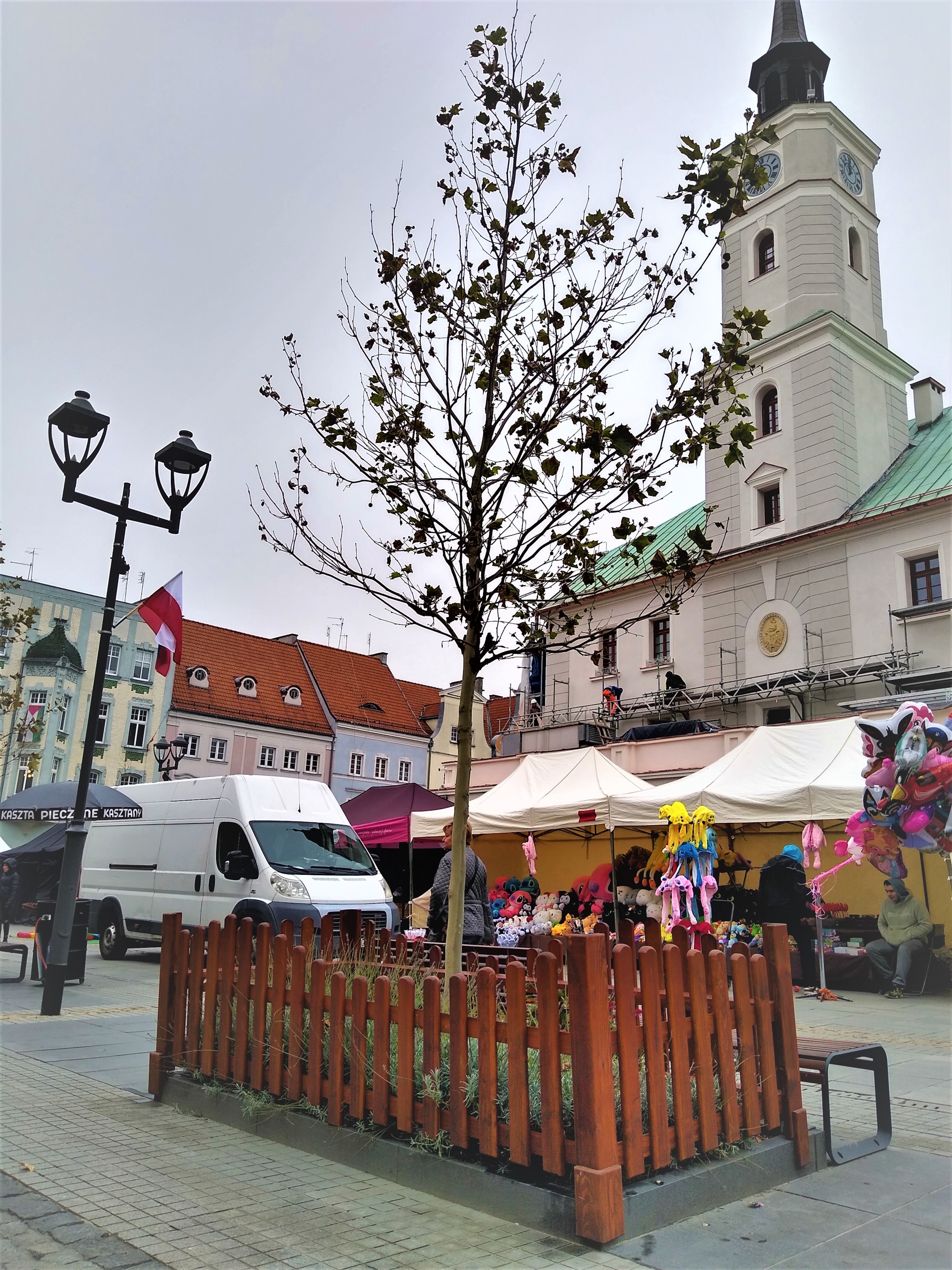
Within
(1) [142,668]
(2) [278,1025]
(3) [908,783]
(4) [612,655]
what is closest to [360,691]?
(1) [142,668]

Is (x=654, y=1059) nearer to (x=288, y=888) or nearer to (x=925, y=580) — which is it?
(x=288, y=888)

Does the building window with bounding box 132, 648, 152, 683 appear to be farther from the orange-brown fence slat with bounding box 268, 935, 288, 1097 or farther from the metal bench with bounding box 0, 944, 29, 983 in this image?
the orange-brown fence slat with bounding box 268, 935, 288, 1097

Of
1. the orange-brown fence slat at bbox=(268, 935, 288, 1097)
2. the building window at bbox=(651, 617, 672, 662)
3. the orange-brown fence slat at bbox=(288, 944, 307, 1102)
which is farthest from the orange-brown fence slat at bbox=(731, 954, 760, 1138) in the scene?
the building window at bbox=(651, 617, 672, 662)

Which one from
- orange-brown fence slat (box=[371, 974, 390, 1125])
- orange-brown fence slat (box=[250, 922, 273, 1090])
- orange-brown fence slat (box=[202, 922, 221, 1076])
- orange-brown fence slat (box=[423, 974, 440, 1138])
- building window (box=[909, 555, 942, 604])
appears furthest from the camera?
building window (box=[909, 555, 942, 604])

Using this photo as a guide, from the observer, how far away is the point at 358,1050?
483cm

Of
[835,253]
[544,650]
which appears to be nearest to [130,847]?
[544,650]

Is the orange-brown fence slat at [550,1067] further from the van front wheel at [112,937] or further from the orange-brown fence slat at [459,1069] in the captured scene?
the van front wheel at [112,937]

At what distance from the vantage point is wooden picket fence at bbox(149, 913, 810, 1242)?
3.92 metres

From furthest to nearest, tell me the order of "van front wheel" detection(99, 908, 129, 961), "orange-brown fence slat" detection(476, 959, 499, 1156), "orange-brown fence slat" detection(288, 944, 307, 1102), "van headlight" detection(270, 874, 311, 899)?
"van front wheel" detection(99, 908, 129, 961) → "van headlight" detection(270, 874, 311, 899) → "orange-brown fence slat" detection(288, 944, 307, 1102) → "orange-brown fence slat" detection(476, 959, 499, 1156)

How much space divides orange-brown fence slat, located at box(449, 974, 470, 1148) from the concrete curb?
0.43 ft

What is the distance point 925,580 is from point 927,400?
30.4 feet

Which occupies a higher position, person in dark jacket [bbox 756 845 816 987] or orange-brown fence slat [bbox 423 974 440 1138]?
person in dark jacket [bbox 756 845 816 987]

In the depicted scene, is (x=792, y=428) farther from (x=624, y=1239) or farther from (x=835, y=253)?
(x=624, y=1239)

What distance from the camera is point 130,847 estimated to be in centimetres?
1661
